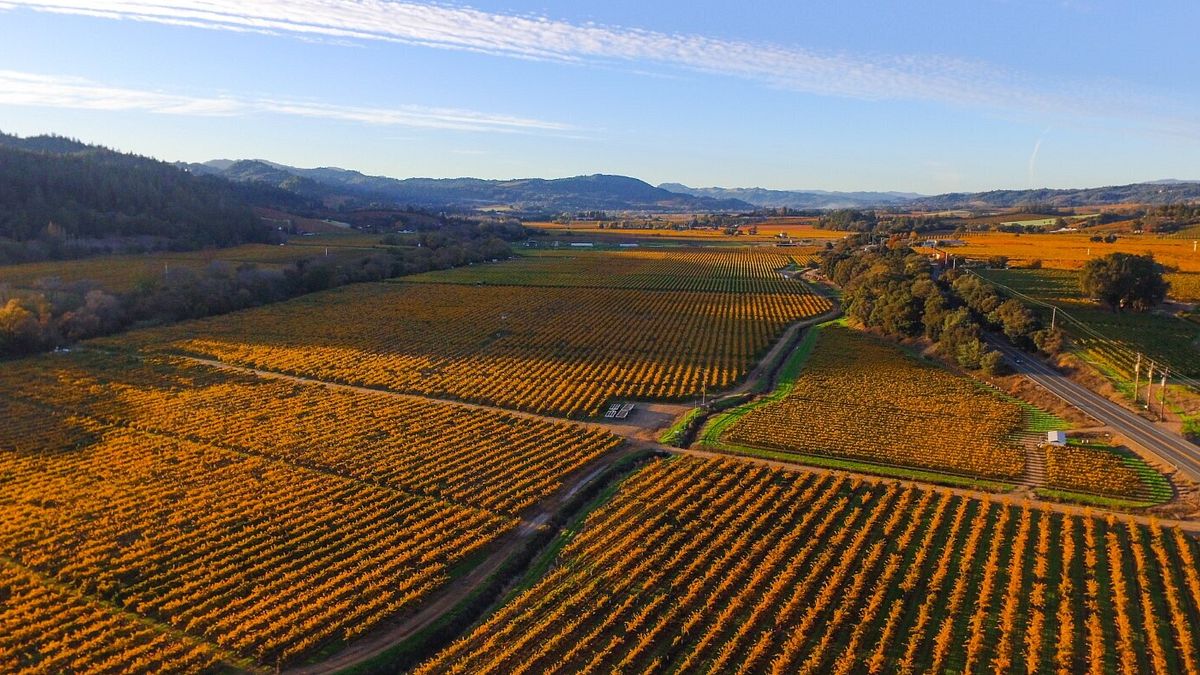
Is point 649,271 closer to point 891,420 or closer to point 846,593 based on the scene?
point 891,420

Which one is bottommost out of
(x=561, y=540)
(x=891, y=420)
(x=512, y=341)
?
(x=561, y=540)

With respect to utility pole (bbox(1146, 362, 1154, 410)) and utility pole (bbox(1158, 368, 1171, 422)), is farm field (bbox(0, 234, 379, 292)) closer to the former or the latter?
utility pole (bbox(1146, 362, 1154, 410))

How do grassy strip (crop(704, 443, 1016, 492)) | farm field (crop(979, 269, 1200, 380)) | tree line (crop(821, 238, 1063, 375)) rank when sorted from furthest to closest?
tree line (crop(821, 238, 1063, 375)), farm field (crop(979, 269, 1200, 380)), grassy strip (crop(704, 443, 1016, 492))

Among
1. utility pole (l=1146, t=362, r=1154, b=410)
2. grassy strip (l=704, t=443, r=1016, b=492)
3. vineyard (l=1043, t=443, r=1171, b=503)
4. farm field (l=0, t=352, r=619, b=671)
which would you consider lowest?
farm field (l=0, t=352, r=619, b=671)

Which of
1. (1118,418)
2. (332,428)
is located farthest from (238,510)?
(1118,418)

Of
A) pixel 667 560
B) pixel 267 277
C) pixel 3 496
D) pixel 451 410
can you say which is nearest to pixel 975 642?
pixel 667 560

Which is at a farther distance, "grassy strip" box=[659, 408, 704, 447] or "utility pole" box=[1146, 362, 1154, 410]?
"utility pole" box=[1146, 362, 1154, 410]

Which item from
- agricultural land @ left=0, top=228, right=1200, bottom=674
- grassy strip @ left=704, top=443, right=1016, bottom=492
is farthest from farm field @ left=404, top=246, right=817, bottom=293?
grassy strip @ left=704, top=443, right=1016, bottom=492

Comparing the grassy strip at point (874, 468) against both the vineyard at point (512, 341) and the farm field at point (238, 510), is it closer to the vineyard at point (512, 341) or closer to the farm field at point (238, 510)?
the farm field at point (238, 510)
